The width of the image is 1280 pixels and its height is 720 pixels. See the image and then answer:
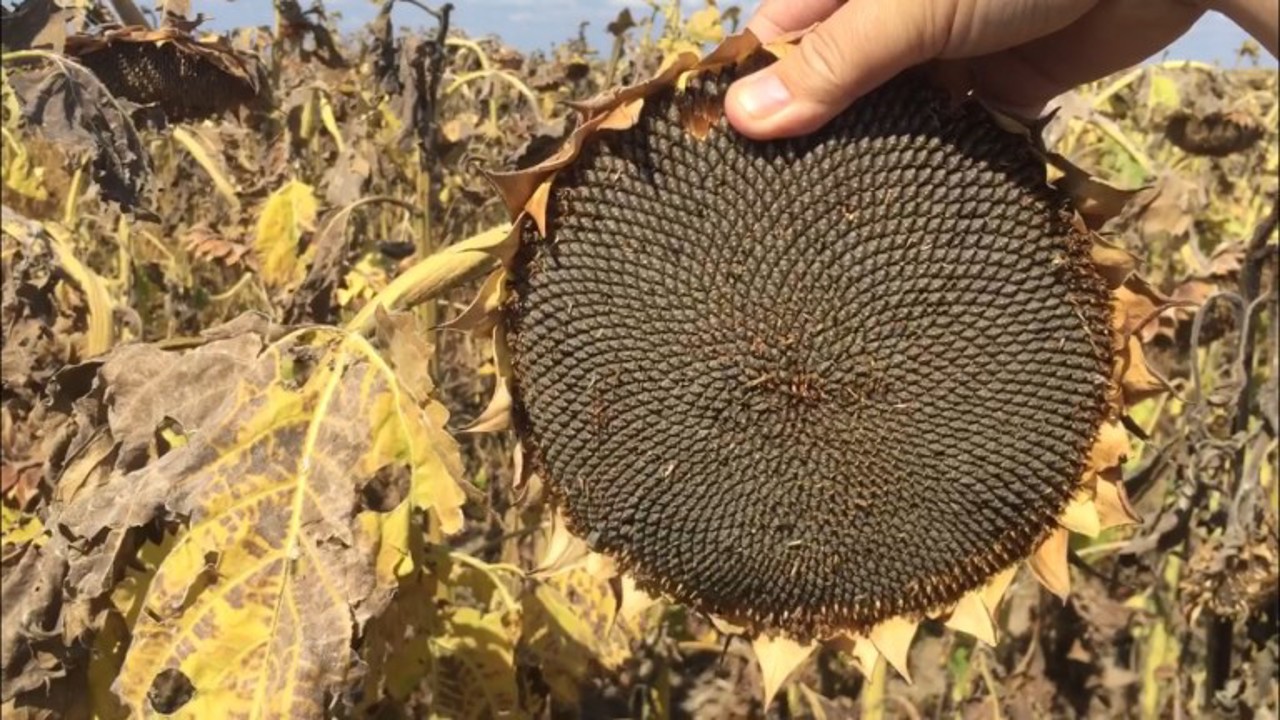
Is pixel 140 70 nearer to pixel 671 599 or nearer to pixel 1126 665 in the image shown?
pixel 671 599

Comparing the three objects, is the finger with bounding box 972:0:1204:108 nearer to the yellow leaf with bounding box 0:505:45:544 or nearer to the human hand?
the human hand

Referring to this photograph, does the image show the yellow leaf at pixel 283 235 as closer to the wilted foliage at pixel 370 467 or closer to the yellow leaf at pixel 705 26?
the wilted foliage at pixel 370 467

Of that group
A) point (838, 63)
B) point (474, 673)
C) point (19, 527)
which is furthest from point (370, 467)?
point (19, 527)

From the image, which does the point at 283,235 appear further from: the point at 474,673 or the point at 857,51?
the point at 857,51

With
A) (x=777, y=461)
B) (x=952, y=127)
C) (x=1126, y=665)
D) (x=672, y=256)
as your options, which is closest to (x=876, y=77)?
(x=952, y=127)

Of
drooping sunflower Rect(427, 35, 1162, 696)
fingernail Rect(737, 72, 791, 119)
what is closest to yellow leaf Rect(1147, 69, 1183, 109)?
drooping sunflower Rect(427, 35, 1162, 696)

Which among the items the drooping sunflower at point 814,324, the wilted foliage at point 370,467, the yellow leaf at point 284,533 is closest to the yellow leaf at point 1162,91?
the wilted foliage at point 370,467
